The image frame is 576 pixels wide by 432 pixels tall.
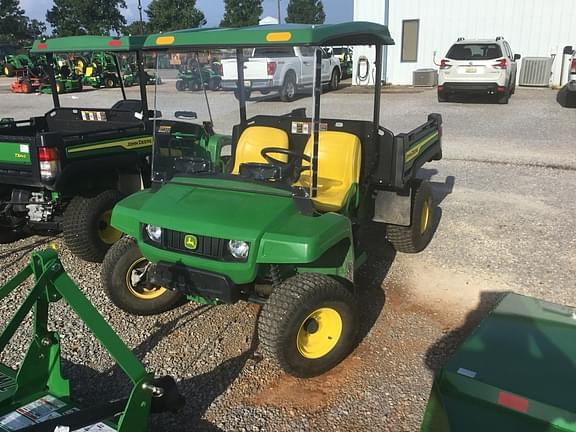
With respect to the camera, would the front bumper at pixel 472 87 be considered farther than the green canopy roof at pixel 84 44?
Yes

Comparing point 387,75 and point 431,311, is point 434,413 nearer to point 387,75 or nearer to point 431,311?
point 431,311

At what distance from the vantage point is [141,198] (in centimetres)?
362

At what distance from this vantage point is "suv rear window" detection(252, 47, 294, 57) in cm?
318

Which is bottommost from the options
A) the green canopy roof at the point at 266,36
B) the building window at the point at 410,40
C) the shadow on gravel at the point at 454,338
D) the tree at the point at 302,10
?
the shadow on gravel at the point at 454,338

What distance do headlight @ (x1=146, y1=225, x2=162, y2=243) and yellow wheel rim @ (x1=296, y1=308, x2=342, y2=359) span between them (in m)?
1.03

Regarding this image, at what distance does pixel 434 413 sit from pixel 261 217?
4.58 feet

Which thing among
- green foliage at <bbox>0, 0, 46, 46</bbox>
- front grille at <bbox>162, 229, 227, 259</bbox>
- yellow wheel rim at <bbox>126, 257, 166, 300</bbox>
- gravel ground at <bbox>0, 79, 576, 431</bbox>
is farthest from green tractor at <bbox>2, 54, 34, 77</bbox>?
green foliage at <bbox>0, 0, 46, 46</bbox>

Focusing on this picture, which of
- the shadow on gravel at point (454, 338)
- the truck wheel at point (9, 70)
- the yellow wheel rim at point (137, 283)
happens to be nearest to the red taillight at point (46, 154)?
the yellow wheel rim at point (137, 283)

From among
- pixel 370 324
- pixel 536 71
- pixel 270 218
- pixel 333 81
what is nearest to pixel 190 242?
pixel 270 218

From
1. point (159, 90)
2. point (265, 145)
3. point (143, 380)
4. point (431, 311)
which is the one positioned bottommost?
point (431, 311)

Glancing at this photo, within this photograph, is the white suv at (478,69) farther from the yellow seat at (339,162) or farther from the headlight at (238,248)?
the headlight at (238,248)

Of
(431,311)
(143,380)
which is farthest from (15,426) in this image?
(431,311)

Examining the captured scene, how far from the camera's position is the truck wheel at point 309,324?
2961 millimetres

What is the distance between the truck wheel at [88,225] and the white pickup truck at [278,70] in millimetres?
1751
